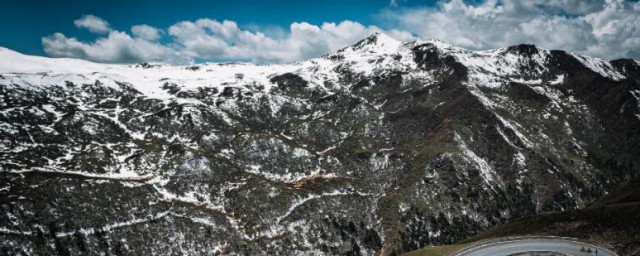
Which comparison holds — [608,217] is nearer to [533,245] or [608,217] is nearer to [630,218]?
[630,218]

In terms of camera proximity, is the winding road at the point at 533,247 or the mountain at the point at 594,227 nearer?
the winding road at the point at 533,247

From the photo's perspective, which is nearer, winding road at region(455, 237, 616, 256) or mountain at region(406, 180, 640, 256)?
winding road at region(455, 237, 616, 256)

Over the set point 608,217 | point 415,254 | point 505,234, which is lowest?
point 415,254

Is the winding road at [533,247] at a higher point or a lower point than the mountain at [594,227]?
lower

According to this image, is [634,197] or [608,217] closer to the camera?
[608,217]

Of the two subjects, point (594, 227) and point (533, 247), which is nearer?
point (533, 247)

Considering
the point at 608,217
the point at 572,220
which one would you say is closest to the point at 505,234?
the point at 572,220

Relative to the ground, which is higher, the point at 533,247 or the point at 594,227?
the point at 594,227

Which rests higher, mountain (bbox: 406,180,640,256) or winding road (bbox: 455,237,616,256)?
mountain (bbox: 406,180,640,256)
